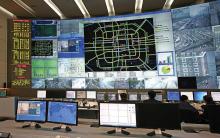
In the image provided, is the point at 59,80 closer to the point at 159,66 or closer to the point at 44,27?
the point at 44,27

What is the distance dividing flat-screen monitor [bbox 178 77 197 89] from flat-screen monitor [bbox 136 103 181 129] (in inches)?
126

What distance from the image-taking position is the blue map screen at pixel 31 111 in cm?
279

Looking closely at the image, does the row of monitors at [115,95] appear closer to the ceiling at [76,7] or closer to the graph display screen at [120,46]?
the graph display screen at [120,46]

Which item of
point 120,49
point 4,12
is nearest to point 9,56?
point 4,12

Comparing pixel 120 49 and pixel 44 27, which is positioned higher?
pixel 44 27

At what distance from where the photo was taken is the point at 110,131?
2.53 m

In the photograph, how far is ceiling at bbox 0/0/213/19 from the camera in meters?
A: 5.77

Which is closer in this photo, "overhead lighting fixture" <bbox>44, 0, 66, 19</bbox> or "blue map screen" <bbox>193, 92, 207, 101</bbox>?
"blue map screen" <bbox>193, 92, 207, 101</bbox>

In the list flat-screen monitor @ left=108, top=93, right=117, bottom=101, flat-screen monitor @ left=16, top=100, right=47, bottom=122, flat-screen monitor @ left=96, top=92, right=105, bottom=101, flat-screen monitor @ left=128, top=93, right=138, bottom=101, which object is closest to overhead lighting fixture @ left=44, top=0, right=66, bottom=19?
flat-screen monitor @ left=96, top=92, right=105, bottom=101

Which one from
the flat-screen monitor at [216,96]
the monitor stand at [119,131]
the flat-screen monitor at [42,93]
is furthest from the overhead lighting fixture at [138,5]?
the monitor stand at [119,131]

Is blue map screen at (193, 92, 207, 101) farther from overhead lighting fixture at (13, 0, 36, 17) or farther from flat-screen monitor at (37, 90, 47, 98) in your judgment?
overhead lighting fixture at (13, 0, 36, 17)

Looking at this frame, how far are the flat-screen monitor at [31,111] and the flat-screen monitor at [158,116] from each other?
1.23 m

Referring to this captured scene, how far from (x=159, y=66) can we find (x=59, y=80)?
2.85 m

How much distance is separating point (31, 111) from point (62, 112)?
476 millimetres
